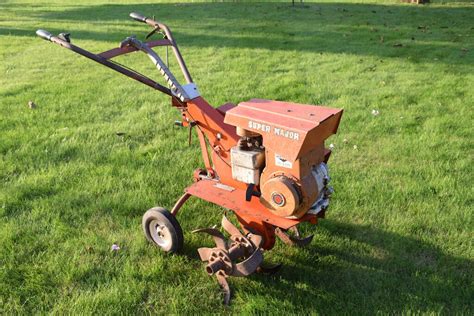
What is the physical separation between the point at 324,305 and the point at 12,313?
2070 mm

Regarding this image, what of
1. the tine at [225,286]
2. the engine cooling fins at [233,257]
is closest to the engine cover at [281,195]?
the engine cooling fins at [233,257]

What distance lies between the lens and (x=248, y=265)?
119 inches

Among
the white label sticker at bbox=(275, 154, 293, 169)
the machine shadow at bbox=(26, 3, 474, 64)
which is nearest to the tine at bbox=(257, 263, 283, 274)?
the white label sticker at bbox=(275, 154, 293, 169)

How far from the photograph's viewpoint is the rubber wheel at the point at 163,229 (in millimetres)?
3491

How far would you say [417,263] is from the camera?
3.52 meters

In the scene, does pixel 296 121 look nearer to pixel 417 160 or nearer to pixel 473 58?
pixel 417 160

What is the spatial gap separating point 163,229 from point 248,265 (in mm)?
882

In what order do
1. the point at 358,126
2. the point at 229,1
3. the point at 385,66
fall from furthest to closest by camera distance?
the point at 229,1 → the point at 385,66 → the point at 358,126

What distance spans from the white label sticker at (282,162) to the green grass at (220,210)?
92 cm

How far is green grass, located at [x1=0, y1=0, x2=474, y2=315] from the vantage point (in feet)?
10.7

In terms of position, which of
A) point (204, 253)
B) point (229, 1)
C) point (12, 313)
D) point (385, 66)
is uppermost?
point (229, 1)

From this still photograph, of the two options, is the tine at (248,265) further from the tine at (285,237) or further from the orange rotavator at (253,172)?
the tine at (285,237)

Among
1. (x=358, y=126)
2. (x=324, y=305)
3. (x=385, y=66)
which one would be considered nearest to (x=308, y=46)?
(x=385, y=66)

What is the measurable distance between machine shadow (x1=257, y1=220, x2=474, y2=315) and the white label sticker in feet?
3.00
